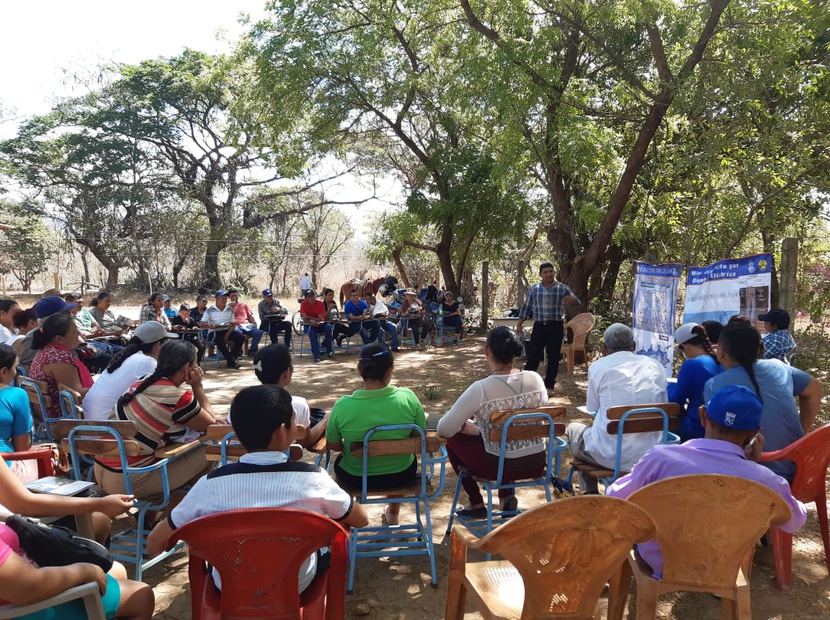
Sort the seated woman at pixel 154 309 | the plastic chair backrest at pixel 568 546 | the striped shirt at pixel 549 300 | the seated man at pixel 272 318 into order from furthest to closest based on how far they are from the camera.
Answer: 1. the seated man at pixel 272 318
2. the seated woman at pixel 154 309
3. the striped shirt at pixel 549 300
4. the plastic chair backrest at pixel 568 546

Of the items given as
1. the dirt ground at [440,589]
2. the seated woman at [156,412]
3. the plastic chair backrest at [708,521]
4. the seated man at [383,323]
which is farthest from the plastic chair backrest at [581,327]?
the plastic chair backrest at [708,521]

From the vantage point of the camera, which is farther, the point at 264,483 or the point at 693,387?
the point at 693,387

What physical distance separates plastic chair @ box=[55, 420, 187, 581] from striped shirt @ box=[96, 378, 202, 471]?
0.07 meters

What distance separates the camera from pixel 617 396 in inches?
138

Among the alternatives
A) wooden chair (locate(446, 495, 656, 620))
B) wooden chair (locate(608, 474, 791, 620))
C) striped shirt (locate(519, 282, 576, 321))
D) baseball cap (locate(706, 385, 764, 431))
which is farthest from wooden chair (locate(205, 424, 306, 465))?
striped shirt (locate(519, 282, 576, 321))

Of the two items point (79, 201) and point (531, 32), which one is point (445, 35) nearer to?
point (531, 32)

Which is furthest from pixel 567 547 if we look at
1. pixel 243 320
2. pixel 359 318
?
pixel 243 320

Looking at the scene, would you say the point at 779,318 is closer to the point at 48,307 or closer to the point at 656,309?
the point at 656,309

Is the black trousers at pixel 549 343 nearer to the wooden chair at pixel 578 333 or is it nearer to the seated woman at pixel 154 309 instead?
the wooden chair at pixel 578 333

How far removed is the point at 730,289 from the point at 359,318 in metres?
6.53

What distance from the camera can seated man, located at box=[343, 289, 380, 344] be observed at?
10.7 m

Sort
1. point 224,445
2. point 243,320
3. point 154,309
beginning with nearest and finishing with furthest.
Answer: point 224,445 → point 154,309 → point 243,320

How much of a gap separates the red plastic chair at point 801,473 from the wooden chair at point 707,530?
89 cm

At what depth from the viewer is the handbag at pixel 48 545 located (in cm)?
177
